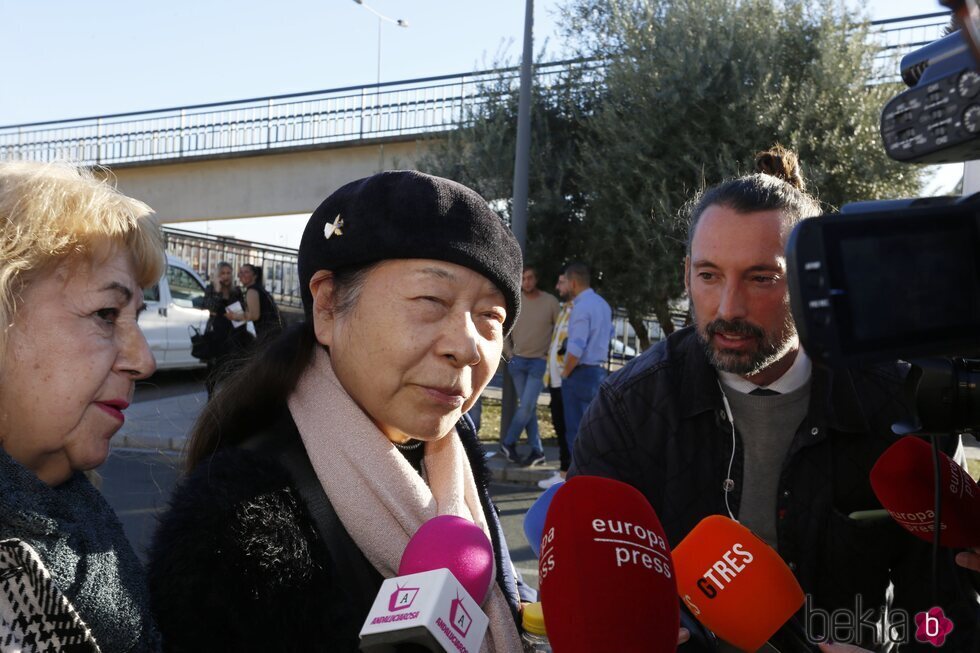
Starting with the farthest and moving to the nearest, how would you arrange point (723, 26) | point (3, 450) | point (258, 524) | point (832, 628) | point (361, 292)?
point (723, 26), point (832, 628), point (361, 292), point (258, 524), point (3, 450)

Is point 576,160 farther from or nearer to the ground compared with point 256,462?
farther from the ground

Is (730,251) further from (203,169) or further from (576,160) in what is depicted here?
(203,169)

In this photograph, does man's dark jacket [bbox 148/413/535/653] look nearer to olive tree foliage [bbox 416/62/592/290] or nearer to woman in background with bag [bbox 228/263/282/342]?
woman in background with bag [bbox 228/263/282/342]

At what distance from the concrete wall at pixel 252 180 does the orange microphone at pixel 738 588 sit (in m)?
16.9

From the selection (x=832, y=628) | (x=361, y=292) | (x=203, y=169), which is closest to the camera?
(x=361, y=292)

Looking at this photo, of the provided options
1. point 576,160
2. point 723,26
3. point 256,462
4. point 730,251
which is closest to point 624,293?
point 576,160

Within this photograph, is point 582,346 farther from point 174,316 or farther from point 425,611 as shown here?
point 174,316

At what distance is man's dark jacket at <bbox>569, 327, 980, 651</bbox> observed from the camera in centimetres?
207

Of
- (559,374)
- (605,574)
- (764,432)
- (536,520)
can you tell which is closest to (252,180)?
A: (559,374)

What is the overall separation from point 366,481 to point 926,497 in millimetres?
1090

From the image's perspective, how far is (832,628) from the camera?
6.79 ft

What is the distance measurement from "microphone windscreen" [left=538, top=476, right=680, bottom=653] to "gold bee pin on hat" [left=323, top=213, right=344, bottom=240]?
25.6 inches

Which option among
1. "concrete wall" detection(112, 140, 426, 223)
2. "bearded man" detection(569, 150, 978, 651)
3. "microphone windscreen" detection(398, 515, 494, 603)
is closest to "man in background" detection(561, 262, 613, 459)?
"bearded man" detection(569, 150, 978, 651)

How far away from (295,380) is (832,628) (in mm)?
1375
